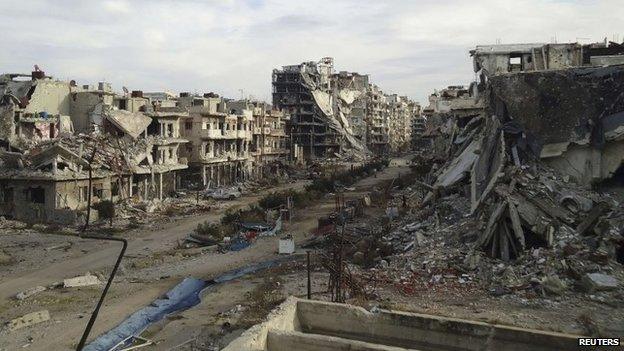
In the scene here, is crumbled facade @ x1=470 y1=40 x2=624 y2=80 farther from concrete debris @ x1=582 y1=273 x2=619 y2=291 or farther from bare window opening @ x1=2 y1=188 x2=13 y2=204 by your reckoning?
bare window opening @ x1=2 y1=188 x2=13 y2=204

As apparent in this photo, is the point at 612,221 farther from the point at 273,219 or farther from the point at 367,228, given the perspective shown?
the point at 273,219

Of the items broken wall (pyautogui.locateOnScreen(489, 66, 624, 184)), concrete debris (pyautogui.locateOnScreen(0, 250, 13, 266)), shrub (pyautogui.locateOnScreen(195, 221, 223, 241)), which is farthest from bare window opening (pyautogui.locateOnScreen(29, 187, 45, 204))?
broken wall (pyautogui.locateOnScreen(489, 66, 624, 184))

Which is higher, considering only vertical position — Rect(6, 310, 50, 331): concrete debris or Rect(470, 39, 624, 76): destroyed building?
Rect(470, 39, 624, 76): destroyed building

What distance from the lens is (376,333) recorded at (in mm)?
9820

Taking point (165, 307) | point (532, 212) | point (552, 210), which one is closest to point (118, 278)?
point (165, 307)

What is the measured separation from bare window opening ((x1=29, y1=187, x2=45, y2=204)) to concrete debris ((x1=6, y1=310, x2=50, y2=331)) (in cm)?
1840

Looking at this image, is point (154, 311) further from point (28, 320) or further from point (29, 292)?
point (29, 292)

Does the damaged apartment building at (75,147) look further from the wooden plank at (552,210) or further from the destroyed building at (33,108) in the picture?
the wooden plank at (552,210)

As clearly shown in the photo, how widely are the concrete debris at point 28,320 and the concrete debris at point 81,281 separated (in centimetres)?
350

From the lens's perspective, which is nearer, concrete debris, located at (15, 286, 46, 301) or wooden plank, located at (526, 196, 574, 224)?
wooden plank, located at (526, 196, 574, 224)

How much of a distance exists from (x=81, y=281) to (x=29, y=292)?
1.82 metres

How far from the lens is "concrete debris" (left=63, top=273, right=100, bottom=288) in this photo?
19281 mm

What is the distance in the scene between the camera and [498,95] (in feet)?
74.4

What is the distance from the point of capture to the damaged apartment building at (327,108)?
78.1 metres
